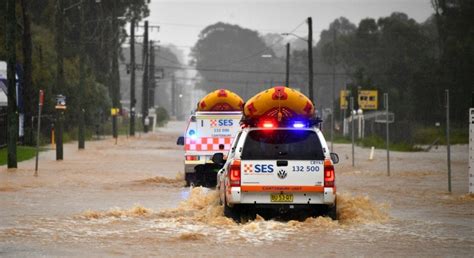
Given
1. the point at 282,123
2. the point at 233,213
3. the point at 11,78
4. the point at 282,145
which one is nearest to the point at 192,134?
the point at 11,78

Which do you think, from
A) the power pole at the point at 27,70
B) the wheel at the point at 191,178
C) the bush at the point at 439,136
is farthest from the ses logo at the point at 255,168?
the bush at the point at 439,136

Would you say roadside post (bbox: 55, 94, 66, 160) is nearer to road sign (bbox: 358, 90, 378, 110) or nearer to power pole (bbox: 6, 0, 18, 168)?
power pole (bbox: 6, 0, 18, 168)

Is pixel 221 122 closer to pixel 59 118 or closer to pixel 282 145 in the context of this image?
pixel 282 145

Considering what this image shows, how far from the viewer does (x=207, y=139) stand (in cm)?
2672

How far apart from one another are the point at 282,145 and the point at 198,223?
5.94 ft

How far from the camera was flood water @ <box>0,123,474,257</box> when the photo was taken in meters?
13.8

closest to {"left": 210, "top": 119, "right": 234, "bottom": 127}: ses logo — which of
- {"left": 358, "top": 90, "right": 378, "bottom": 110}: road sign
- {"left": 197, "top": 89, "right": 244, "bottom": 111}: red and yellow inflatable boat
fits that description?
{"left": 197, "top": 89, "right": 244, "bottom": 111}: red and yellow inflatable boat

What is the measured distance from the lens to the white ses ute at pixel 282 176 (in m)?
16.4

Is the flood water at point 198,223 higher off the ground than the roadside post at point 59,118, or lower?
lower

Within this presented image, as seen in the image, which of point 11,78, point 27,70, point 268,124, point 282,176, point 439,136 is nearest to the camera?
point 282,176

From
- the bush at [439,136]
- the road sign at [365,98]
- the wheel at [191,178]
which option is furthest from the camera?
the road sign at [365,98]

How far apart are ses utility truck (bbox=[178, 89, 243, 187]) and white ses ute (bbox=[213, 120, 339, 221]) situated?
9.66 m

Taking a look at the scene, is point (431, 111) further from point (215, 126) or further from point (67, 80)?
point (215, 126)

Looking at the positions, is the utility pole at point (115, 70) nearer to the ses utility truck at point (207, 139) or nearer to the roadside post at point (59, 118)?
the roadside post at point (59, 118)
